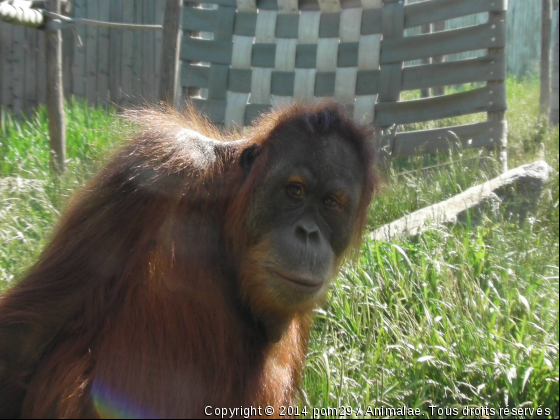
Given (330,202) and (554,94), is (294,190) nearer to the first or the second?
(330,202)

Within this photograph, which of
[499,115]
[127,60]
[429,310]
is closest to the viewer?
[429,310]

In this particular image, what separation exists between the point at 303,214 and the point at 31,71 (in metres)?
7.41

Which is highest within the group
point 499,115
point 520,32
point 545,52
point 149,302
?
point 520,32

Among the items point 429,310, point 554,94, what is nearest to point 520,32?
point 554,94

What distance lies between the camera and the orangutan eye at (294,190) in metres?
2.58

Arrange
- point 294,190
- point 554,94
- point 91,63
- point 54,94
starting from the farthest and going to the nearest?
point 91,63 < point 554,94 < point 54,94 < point 294,190

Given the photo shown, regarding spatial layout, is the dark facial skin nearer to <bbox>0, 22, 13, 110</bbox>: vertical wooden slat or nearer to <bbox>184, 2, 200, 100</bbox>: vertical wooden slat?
<bbox>184, 2, 200, 100</bbox>: vertical wooden slat

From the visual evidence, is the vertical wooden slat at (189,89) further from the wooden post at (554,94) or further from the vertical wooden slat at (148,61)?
the wooden post at (554,94)

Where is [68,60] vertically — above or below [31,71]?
above

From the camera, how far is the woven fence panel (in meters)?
5.83

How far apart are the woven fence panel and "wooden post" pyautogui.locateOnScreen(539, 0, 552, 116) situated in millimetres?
2783

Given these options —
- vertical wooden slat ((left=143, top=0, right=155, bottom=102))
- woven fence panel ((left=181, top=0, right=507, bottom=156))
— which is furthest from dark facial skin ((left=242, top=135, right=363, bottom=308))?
vertical wooden slat ((left=143, top=0, right=155, bottom=102))

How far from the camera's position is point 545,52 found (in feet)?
28.2

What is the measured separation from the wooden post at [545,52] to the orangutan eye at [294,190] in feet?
21.2
